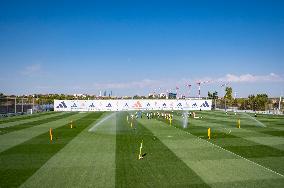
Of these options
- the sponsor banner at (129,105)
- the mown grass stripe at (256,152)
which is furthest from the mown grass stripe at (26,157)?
the sponsor banner at (129,105)

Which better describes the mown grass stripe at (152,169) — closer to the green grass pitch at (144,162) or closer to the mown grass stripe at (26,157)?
the green grass pitch at (144,162)

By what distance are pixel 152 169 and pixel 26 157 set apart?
943 cm

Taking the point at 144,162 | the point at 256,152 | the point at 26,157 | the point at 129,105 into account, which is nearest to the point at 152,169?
the point at 144,162

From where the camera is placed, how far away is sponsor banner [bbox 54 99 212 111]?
96.3 meters

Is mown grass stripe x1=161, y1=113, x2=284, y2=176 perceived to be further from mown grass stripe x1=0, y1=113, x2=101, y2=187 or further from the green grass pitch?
mown grass stripe x1=0, y1=113, x2=101, y2=187

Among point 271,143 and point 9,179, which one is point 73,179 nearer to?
point 9,179

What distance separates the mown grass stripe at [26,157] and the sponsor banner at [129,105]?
63.9 metres

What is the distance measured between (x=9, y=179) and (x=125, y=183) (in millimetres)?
6068

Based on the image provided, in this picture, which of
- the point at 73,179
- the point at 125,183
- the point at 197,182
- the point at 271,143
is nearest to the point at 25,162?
the point at 73,179

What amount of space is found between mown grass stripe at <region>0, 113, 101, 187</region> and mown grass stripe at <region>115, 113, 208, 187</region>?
16.1 ft

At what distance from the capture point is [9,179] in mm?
17250

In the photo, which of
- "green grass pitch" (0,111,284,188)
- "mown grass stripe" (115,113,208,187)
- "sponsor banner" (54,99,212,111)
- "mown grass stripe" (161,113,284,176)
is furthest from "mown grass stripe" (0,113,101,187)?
"sponsor banner" (54,99,212,111)

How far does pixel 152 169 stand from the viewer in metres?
19.1

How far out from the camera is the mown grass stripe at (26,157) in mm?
17656
